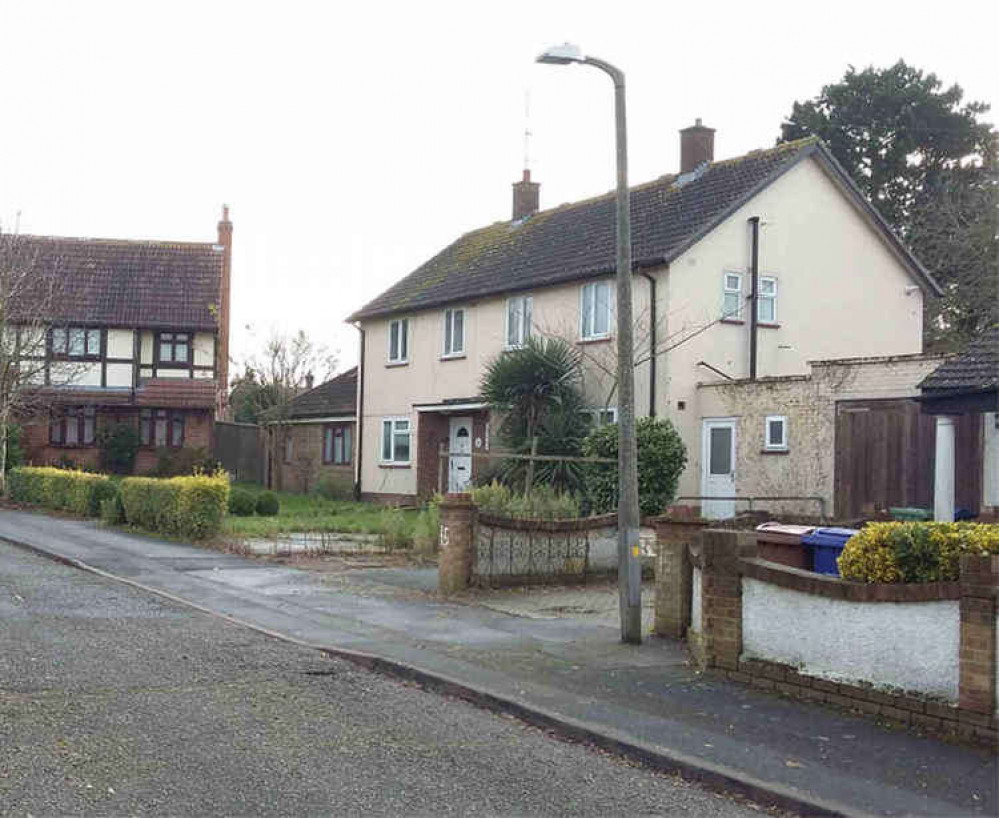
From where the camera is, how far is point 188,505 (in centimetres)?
2097

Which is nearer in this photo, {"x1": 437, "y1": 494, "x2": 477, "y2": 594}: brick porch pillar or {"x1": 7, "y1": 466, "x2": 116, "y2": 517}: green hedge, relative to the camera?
{"x1": 437, "y1": 494, "x2": 477, "y2": 594}: brick porch pillar

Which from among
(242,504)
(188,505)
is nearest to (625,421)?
(188,505)

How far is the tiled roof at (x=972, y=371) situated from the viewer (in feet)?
48.3

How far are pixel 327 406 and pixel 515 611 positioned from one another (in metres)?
25.8

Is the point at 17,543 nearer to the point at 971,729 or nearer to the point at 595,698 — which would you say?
the point at 595,698

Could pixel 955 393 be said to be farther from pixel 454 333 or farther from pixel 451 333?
pixel 451 333

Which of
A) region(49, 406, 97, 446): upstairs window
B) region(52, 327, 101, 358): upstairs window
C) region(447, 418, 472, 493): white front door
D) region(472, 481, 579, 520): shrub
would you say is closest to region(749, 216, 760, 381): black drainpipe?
region(447, 418, 472, 493): white front door

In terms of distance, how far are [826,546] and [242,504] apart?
18.8 m

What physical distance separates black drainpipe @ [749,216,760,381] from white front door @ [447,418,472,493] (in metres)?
7.79

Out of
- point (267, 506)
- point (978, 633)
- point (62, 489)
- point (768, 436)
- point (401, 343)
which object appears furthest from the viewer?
point (401, 343)

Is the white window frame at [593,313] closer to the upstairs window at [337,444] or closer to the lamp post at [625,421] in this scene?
the upstairs window at [337,444]

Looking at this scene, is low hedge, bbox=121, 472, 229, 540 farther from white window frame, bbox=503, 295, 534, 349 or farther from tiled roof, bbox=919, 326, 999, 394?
tiled roof, bbox=919, 326, 999, 394

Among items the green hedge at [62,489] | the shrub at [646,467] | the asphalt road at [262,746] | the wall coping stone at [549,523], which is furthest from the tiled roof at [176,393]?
the asphalt road at [262,746]

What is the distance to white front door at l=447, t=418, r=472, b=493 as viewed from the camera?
3035 centimetres
